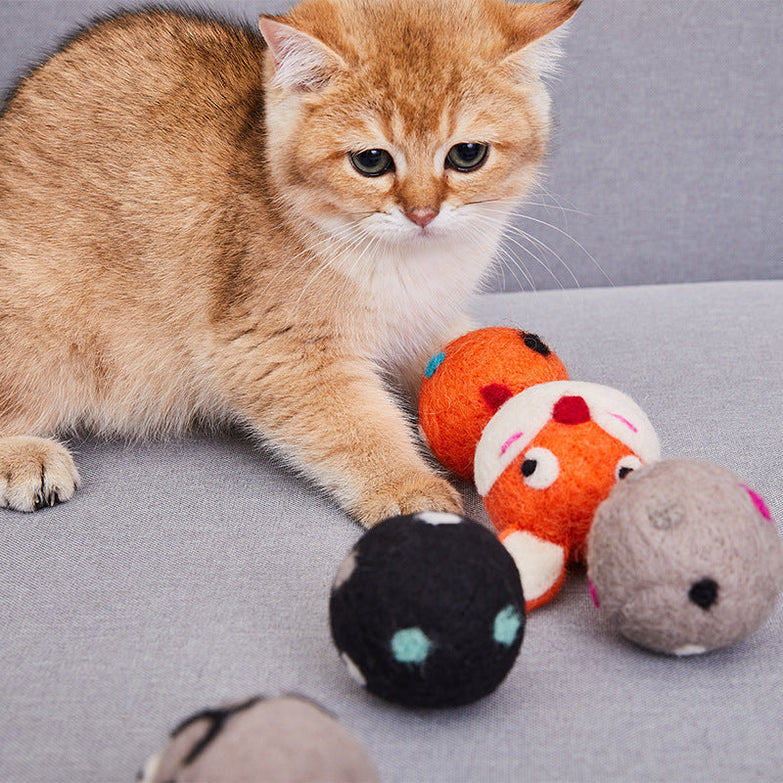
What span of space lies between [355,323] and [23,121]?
23.6 inches

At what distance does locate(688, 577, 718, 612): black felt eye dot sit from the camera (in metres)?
0.86

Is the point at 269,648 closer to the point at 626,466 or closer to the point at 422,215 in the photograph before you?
the point at 626,466

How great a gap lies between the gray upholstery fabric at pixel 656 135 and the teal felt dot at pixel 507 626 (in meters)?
1.36

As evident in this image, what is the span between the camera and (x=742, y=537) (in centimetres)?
87

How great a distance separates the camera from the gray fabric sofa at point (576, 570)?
84cm

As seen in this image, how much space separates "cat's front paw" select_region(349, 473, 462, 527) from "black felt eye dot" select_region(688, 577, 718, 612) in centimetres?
37

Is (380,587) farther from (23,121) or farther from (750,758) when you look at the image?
(23,121)

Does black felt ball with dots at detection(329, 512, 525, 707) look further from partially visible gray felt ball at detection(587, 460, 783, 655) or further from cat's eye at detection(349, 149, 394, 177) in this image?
cat's eye at detection(349, 149, 394, 177)

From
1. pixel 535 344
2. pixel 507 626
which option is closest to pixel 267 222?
pixel 535 344

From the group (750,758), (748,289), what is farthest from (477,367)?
(748,289)

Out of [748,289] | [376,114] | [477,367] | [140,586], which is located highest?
[376,114]

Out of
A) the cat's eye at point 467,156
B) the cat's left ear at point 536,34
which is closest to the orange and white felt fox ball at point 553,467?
the cat's eye at point 467,156

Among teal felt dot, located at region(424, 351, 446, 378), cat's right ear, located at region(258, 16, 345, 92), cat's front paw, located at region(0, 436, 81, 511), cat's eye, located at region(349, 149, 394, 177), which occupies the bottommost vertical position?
cat's front paw, located at region(0, 436, 81, 511)

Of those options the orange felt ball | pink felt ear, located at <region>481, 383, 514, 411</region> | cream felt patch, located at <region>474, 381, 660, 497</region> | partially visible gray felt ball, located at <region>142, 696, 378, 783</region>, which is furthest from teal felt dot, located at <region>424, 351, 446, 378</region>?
partially visible gray felt ball, located at <region>142, 696, 378, 783</region>
